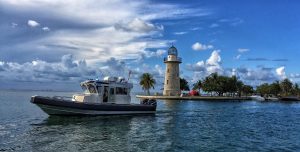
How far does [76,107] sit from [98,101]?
297 cm

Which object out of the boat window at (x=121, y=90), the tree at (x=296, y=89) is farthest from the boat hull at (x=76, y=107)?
the tree at (x=296, y=89)

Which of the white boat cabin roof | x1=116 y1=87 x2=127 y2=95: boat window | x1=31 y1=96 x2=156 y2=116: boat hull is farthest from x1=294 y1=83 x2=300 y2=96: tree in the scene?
x1=116 y1=87 x2=127 y2=95: boat window

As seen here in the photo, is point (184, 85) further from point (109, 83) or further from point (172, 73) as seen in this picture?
point (109, 83)

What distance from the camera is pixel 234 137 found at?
2608 cm


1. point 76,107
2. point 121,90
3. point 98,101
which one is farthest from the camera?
point 121,90

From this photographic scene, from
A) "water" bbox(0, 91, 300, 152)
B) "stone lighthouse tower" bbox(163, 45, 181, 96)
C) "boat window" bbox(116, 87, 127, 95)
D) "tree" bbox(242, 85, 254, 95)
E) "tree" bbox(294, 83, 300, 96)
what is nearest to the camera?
"water" bbox(0, 91, 300, 152)

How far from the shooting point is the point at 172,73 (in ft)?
319

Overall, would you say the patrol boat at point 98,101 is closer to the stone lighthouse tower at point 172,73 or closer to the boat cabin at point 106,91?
the boat cabin at point 106,91

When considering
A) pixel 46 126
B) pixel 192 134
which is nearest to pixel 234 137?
pixel 192 134

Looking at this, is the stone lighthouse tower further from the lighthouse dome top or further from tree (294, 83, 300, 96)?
tree (294, 83, 300, 96)

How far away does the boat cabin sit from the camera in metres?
38.3

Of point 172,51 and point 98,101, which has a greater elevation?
point 172,51

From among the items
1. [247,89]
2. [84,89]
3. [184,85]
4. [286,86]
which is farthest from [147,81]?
[84,89]

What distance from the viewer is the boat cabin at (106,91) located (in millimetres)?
38281
